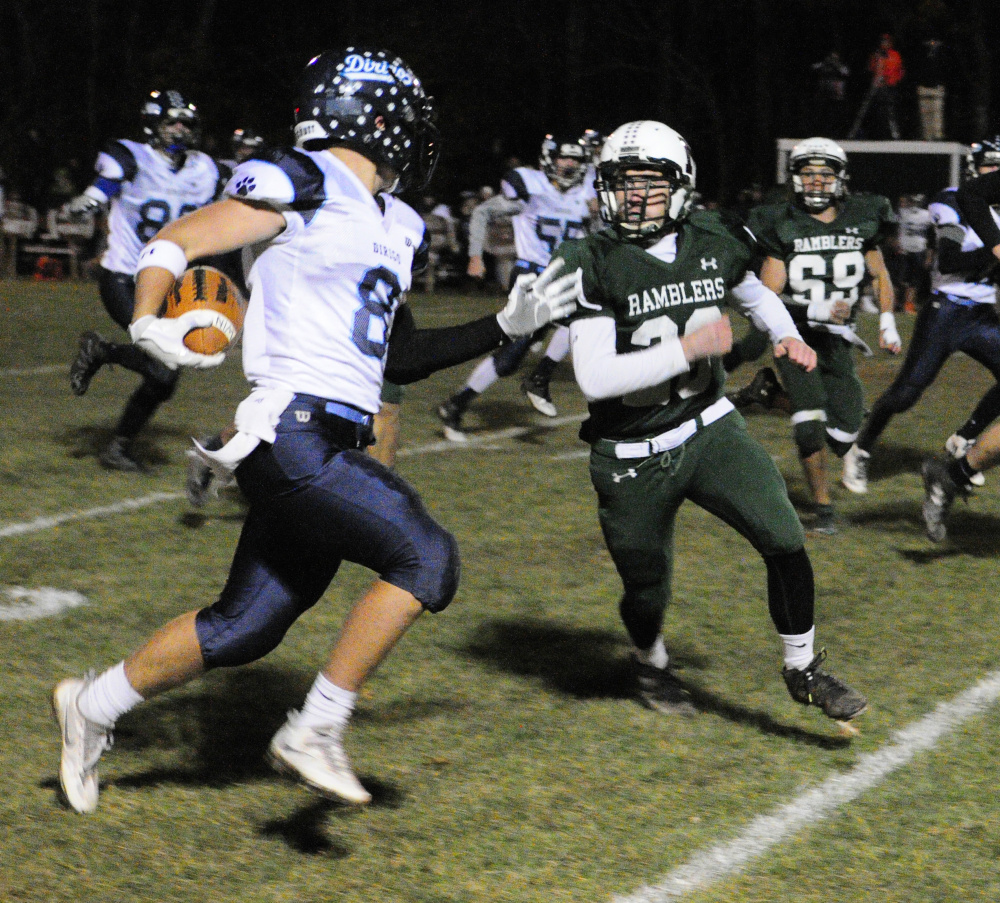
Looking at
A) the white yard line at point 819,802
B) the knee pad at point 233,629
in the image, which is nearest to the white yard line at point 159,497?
the knee pad at point 233,629

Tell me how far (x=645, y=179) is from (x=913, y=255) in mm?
14800

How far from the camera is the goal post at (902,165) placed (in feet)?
62.0

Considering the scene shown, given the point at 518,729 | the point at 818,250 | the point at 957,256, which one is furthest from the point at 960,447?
the point at 518,729

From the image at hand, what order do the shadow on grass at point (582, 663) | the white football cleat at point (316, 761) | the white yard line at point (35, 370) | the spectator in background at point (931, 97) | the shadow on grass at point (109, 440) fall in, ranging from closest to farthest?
A: 1. the white football cleat at point (316, 761)
2. the shadow on grass at point (582, 663)
3. the shadow on grass at point (109, 440)
4. the white yard line at point (35, 370)
5. the spectator in background at point (931, 97)

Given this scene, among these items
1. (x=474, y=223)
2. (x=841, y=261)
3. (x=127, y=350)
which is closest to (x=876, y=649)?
(x=841, y=261)

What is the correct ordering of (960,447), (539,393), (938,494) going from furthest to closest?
(539,393), (960,447), (938,494)

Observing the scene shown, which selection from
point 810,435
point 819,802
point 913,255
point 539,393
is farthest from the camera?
point 913,255

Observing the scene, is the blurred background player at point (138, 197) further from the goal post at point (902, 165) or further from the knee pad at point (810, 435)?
the goal post at point (902, 165)

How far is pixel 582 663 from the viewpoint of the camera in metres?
5.00

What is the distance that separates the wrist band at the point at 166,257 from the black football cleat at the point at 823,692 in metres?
2.13

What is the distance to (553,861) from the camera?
3.51 meters

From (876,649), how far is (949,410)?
526 centimetres

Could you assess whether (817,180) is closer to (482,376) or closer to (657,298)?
(482,376)

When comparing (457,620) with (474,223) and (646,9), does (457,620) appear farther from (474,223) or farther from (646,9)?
(646,9)
